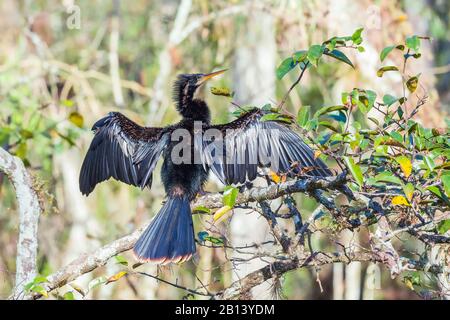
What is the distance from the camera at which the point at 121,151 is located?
4637mm

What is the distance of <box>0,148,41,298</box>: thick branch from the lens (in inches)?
146

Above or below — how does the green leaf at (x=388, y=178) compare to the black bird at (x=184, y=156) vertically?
below

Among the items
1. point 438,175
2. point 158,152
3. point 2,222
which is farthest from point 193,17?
point 438,175

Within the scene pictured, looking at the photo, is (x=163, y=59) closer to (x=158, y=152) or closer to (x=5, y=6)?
(x=5, y=6)

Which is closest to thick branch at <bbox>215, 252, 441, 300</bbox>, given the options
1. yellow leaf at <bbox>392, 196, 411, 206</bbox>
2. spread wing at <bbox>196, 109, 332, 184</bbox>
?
yellow leaf at <bbox>392, 196, 411, 206</bbox>

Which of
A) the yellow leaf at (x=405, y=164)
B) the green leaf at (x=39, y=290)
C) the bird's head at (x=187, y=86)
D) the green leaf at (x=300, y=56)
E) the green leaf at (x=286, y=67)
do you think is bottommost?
the green leaf at (x=39, y=290)

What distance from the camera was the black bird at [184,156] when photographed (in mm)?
3824

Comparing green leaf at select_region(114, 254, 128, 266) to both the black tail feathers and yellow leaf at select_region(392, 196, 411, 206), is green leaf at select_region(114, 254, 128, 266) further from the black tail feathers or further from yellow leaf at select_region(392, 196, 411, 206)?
yellow leaf at select_region(392, 196, 411, 206)

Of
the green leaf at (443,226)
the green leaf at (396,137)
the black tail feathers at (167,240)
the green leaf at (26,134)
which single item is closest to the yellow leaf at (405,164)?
the green leaf at (396,137)

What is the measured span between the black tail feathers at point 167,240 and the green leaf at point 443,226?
51.8 inches

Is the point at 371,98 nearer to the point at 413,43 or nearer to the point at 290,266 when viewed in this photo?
the point at 413,43

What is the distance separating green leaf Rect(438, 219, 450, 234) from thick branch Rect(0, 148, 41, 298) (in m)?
2.08

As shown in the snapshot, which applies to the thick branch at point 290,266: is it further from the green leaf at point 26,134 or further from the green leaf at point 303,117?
the green leaf at point 26,134

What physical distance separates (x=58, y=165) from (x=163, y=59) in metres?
1.93
